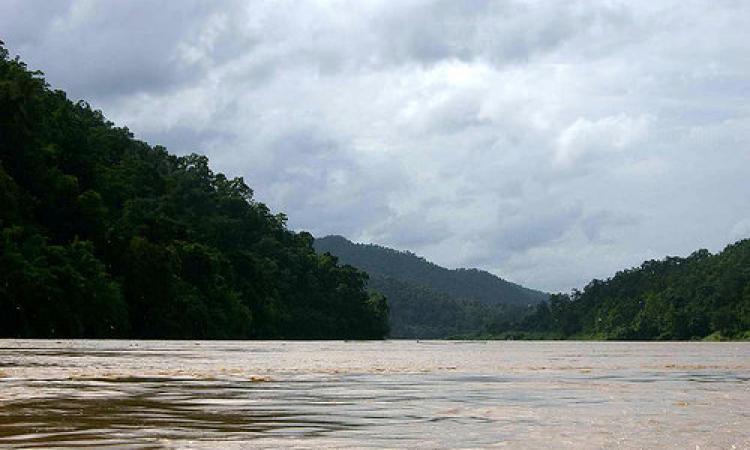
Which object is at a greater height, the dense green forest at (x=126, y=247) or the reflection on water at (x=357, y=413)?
the dense green forest at (x=126, y=247)

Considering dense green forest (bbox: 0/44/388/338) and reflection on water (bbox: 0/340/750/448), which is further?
dense green forest (bbox: 0/44/388/338)

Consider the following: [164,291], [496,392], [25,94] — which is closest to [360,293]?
[164,291]

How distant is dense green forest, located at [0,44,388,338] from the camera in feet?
301

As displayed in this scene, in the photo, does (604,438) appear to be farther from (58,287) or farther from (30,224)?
(30,224)

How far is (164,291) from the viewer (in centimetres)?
11212

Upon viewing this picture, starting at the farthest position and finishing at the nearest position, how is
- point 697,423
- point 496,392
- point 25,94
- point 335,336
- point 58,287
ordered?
point 335,336, point 25,94, point 58,287, point 496,392, point 697,423

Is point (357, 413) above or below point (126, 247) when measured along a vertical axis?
below

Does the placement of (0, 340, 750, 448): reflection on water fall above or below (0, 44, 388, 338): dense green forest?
below

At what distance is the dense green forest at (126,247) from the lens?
301 feet

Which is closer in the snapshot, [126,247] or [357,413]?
[357,413]

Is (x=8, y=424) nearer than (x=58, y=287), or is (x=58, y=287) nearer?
(x=8, y=424)

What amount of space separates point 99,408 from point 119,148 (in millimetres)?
145583

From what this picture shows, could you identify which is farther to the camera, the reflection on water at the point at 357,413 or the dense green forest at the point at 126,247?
the dense green forest at the point at 126,247

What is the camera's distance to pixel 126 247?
366 feet
